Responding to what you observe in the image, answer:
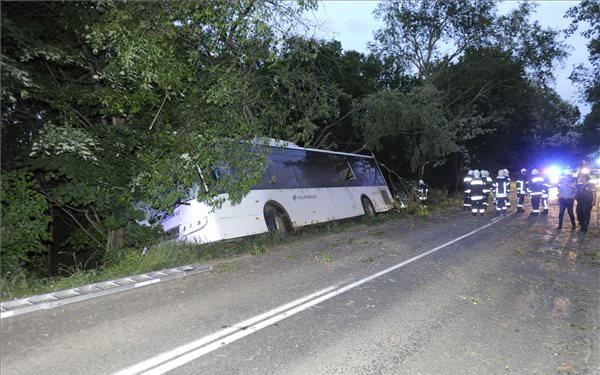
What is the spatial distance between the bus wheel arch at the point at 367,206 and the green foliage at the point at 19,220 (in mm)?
10971

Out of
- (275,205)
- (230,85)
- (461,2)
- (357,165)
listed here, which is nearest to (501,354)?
(230,85)

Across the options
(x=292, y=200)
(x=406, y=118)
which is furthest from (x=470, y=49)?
(x=292, y=200)

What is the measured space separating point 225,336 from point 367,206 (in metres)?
12.3

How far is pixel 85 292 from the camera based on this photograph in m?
5.75

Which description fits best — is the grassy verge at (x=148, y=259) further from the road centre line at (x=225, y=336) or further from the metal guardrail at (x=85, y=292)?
the road centre line at (x=225, y=336)

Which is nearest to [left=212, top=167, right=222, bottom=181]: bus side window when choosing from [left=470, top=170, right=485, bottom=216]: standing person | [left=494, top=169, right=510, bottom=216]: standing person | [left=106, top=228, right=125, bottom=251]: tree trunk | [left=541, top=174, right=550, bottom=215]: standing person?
[left=106, top=228, right=125, bottom=251]: tree trunk

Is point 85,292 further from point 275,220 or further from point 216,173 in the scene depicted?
point 275,220

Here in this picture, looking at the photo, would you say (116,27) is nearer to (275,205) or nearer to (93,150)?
(93,150)

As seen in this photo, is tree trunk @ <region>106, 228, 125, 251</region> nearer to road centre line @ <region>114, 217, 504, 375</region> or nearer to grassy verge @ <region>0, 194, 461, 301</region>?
grassy verge @ <region>0, 194, 461, 301</region>

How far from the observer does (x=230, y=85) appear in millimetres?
7910

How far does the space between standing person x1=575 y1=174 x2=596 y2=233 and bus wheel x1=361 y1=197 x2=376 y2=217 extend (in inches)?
251

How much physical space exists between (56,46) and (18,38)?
124cm

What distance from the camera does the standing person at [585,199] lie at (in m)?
12.6

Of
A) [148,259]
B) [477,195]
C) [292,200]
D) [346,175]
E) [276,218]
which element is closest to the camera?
[148,259]
